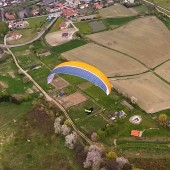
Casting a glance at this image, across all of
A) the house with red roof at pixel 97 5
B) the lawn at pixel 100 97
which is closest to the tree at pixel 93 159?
the lawn at pixel 100 97

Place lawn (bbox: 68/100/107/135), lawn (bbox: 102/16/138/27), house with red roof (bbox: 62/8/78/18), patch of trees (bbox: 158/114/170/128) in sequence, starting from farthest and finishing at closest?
1. house with red roof (bbox: 62/8/78/18)
2. lawn (bbox: 102/16/138/27)
3. lawn (bbox: 68/100/107/135)
4. patch of trees (bbox: 158/114/170/128)

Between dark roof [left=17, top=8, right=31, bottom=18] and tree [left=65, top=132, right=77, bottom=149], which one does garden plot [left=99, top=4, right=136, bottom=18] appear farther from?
tree [left=65, top=132, right=77, bottom=149]

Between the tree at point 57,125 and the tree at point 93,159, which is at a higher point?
the tree at point 93,159

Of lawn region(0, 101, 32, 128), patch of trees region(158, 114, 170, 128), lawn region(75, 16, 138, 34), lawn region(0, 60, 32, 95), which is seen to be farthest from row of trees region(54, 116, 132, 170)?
lawn region(75, 16, 138, 34)

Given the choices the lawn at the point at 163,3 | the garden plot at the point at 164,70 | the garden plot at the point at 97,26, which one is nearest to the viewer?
the garden plot at the point at 164,70

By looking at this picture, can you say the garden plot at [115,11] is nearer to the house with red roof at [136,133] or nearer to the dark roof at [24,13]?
the dark roof at [24,13]

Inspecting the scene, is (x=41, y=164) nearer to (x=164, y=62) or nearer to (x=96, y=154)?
(x=96, y=154)

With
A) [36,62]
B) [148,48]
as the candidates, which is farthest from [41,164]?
[148,48]
